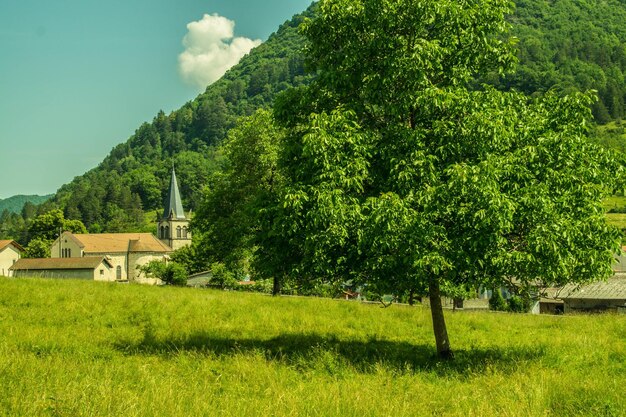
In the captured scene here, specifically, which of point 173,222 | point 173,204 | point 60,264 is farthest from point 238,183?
point 173,222

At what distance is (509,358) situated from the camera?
14.1m

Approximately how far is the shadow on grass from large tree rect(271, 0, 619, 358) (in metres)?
1.30

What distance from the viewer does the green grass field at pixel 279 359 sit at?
761 centimetres

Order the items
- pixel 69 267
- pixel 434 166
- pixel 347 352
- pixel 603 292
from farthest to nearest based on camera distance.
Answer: pixel 69 267 < pixel 603 292 < pixel 347 352 < pixel 434 166

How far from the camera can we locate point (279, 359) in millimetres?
13648

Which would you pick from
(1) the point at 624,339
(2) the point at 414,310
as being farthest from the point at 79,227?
(1) the point at 624,339

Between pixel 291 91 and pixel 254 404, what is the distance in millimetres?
10711

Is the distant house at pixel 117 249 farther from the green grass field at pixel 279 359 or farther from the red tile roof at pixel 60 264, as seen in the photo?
the green grass field at pixel 279 359

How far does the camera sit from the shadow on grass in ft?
41.4

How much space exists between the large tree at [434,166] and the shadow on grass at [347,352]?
4.27 ft

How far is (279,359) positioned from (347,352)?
234 cm

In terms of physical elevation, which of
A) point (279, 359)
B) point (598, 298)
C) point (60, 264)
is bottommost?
point (598, 298)

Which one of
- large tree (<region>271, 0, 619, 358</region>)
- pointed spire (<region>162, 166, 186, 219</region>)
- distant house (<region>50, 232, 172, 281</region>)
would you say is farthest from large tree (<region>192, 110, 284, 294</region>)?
pointed spire (<region>162, 166, 186, 219</region>)

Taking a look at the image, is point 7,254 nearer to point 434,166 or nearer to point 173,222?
point 173,222
